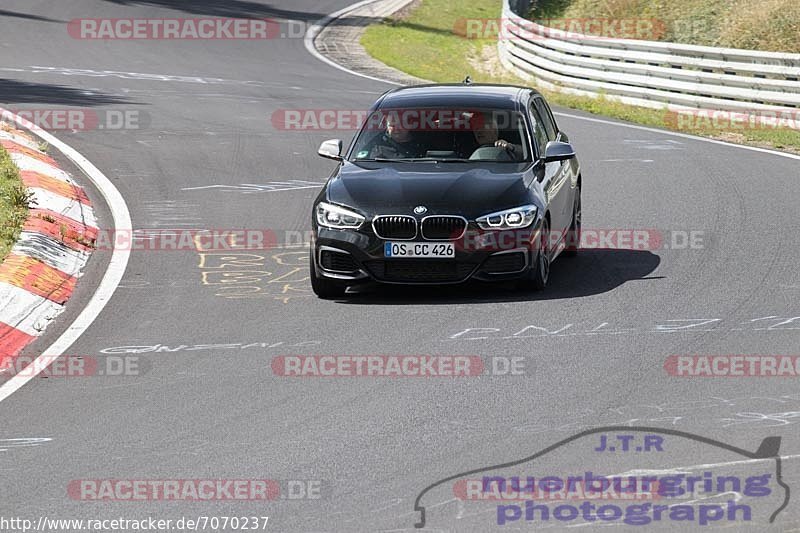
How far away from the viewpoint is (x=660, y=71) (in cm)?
2556

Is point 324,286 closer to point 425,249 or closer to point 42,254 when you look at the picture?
point 425,249

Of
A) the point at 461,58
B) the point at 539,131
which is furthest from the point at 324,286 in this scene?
the point at 461,58

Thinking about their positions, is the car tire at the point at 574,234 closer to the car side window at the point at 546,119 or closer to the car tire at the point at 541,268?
the car side window at the point at 546,119

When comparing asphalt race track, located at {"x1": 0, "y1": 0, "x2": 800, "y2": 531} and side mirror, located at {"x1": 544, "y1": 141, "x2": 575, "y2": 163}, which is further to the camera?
side mirror, located at {"x1": 544, "y1": 141, "x2": 575, "y2": 163}

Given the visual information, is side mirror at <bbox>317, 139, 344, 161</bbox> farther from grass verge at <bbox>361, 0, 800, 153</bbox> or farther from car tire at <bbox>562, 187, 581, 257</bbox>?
grass verge at <bbox>361, 0, 800, 153</bbox>

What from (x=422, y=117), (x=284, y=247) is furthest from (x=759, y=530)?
(x=284, y=247)

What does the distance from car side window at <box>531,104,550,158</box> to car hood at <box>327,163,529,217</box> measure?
0.64m

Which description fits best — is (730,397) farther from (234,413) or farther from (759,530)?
(234,413)

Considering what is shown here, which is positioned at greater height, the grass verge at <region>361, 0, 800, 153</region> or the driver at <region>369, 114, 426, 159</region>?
the driver at <region>369, 114, 426, 159</region>

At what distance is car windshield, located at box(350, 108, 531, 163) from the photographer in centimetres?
1209

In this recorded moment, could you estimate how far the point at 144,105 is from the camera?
77.0 ft

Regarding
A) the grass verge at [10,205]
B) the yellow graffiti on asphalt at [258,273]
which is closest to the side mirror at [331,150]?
the yellow graffiti on asphalt at [258,273]

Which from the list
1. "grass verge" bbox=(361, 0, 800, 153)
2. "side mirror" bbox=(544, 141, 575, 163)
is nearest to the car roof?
"side mirror" bbox=(544, 141, 575, 163)

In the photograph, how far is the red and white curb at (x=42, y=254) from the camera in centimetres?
1045
